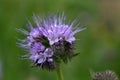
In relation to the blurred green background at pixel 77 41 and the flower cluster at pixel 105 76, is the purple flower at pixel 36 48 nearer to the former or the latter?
the flower cluster at pixel 105 76

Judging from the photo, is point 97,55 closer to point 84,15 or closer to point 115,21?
point 84,15

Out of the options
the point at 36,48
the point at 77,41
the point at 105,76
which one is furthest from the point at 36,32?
the point at 77,41

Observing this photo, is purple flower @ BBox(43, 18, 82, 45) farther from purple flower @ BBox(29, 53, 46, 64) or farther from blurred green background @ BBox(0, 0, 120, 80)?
blurred green background @ BBox(0, 0, 120, 80)

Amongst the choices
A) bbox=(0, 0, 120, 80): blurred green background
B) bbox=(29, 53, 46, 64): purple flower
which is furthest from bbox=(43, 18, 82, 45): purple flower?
bbox=(0, 0, 120, 80): blurred green background

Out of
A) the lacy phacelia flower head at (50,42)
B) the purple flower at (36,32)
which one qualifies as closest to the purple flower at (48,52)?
the lacy phacelia flower head at (50,42)

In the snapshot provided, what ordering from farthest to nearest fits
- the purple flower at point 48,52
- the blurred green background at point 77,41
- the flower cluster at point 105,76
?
1. the blurred green background at point 77,41
2. the flower cluster at point 105,76
3. the purple flower at point 48,52

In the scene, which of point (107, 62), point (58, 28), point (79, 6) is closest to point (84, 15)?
point (79, 6)
